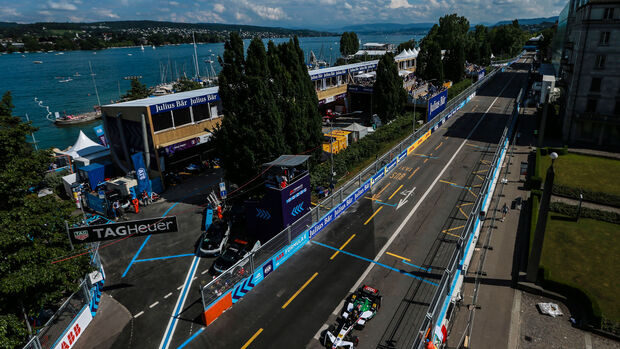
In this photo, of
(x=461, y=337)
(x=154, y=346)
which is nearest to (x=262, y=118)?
(x=154, y=346)

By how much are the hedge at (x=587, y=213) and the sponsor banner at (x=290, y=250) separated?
69.5ft

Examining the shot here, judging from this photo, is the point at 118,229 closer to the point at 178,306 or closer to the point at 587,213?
the point at 178,306

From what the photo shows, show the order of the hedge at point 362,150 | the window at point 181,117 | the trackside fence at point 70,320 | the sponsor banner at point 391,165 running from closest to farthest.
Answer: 1. the trackside fence at point 70,320
2. the hedge at point 362,150
3. the window at point 181,117
4. the sponsor banner at point 391,165

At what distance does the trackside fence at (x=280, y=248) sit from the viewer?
60.1ft

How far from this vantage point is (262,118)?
2700cm

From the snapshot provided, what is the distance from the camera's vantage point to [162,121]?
34.9m

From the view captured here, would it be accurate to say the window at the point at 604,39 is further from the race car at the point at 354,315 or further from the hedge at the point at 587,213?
the race car at the point at 354,315

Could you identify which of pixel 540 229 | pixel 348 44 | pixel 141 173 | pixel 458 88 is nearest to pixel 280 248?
pixel 540 229

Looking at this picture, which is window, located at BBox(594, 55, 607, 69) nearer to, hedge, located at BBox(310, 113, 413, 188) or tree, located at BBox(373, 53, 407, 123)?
hedge, located at BBox(310, 113, 413, 188)

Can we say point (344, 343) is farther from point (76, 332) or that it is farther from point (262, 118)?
point (262, 118)

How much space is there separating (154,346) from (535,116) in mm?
65507

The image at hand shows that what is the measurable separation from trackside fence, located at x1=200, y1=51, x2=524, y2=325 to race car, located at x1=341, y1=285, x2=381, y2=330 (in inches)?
221

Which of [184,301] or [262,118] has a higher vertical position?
[262,118]

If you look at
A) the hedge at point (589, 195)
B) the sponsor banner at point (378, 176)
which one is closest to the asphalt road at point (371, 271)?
the sponsor banner at point (378, 176)
